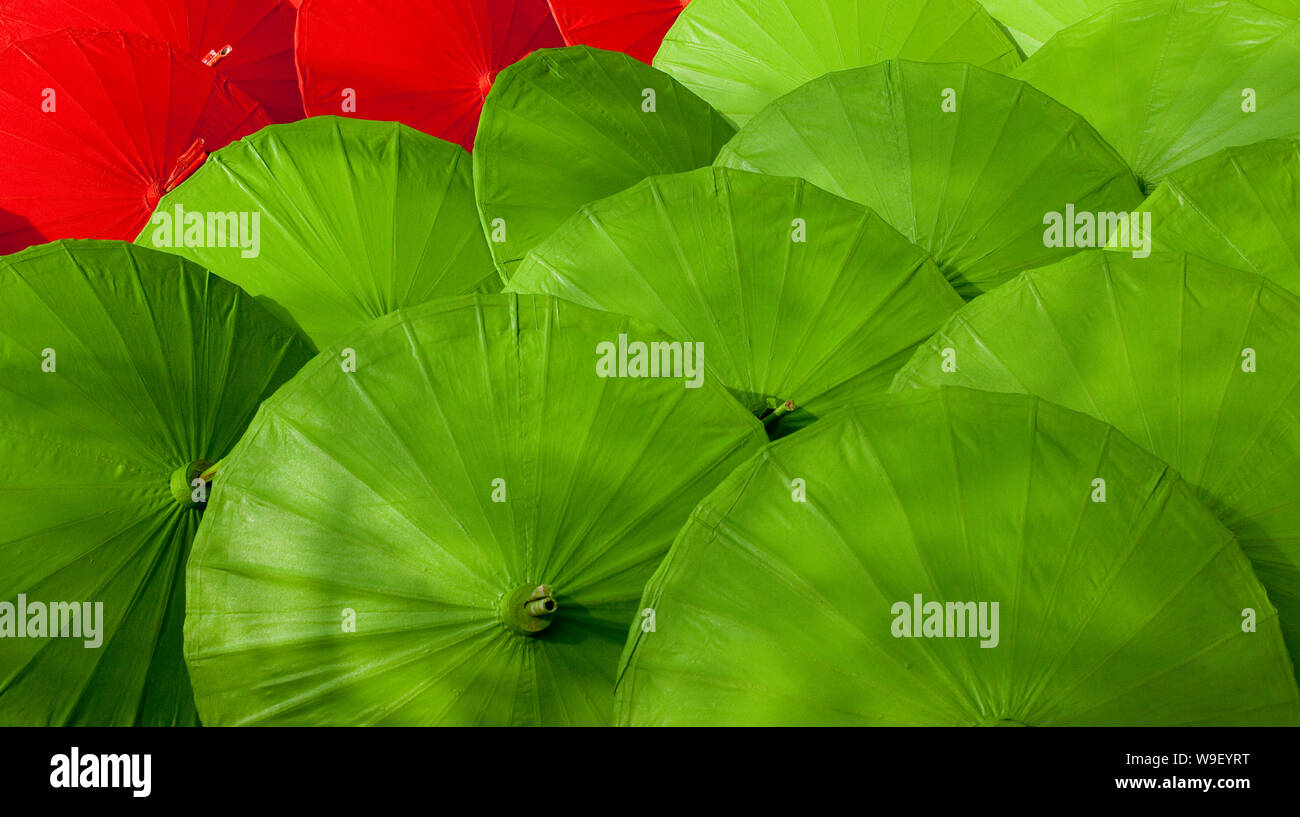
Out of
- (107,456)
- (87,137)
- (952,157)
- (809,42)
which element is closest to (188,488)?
(107,456)

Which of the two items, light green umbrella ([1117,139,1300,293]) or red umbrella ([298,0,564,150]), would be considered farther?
red umbrella ([298,0,564,150])

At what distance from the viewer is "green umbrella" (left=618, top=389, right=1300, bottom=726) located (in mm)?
2314

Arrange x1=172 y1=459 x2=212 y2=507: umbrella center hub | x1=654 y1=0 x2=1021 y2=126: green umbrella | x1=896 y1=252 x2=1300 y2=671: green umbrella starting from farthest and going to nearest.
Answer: x1=654 y1=0 x2=1021 y2=126: green umbrella
x1=172 y1=459 x2=212 y2=507: umbrella center hub
x1=896 y1=252 x2=1300 y2=671: green umbrella

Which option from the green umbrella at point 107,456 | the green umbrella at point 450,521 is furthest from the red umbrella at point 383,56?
the green umbrella at point 450,521

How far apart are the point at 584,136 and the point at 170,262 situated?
1228 mm

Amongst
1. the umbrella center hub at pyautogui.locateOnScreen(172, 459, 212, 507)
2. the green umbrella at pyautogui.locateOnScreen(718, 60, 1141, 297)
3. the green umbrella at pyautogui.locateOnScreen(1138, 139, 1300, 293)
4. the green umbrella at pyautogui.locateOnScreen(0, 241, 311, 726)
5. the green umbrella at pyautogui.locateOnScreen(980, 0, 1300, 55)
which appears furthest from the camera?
the green umbrella at pyautogui.locateOnScreen(980, 0, 1300, 55)

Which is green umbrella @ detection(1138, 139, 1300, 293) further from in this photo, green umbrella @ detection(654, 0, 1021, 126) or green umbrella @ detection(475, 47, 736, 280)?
green umbrella @ detection(475, 47, 736, 280)

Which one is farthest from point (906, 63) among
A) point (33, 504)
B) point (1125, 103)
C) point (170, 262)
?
point (33, 504)

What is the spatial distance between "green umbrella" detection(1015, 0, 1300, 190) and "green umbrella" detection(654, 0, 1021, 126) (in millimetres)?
329

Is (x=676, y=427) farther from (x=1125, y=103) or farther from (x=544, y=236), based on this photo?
(x=1125, y=103)

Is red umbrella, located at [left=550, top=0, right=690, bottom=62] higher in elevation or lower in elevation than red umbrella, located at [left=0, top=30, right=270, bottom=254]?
higher

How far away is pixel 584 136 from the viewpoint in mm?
3932

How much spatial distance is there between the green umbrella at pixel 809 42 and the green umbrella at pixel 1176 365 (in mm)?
1552

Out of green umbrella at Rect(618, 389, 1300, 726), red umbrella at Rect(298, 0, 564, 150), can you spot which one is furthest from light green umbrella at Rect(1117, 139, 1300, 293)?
red umbrella at Rect(298, 0, 564, 150)
